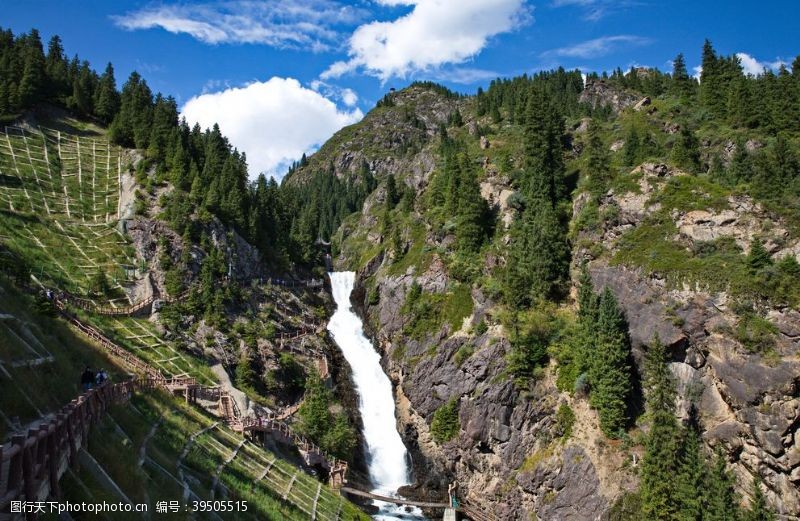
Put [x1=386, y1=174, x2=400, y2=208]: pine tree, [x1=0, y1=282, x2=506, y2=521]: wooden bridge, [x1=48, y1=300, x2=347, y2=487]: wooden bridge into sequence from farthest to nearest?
[x1=386, y1=174, x2=400, y2=208]: pine tree
[x1=48, y1=300, x2=347, y2=487]: wooden bridge
[x1=0, y1=282, x2=506, y2=521]: wooden bridge

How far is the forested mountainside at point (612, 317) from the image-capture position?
45.7 metres

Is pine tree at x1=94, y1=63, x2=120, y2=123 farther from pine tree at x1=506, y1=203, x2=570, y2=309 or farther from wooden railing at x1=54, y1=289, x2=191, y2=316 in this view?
pine tree at x1=506, y1=203, x2=570, y2=309

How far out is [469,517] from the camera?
55.1 m

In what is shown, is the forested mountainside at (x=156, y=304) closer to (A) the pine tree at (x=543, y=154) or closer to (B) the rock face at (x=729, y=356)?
(B) the rock face at (x=729, y=356)

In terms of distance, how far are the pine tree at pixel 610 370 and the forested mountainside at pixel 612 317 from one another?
7.8 inches

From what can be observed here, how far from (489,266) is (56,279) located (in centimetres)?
5199

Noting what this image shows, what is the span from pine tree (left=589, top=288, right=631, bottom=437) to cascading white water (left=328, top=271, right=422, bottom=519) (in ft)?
72.3

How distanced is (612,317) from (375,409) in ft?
111

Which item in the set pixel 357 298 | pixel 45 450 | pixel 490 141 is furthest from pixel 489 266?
pixel 45 450

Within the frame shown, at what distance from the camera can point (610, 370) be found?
52.3 m

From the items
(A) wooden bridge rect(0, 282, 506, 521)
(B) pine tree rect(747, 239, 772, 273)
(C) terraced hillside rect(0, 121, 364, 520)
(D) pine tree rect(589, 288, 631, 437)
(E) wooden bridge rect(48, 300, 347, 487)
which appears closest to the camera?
(A) wooden bridge rect(0, 282, 506, 521)

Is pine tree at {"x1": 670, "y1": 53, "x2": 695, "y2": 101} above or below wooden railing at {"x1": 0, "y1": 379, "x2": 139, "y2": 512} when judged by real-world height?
above

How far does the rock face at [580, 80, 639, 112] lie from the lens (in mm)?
149750

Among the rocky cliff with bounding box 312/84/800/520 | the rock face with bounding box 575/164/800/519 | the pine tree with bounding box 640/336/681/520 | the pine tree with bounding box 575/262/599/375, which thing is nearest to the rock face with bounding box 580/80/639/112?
the rocky cliff with bounding box 312/84/800/520
